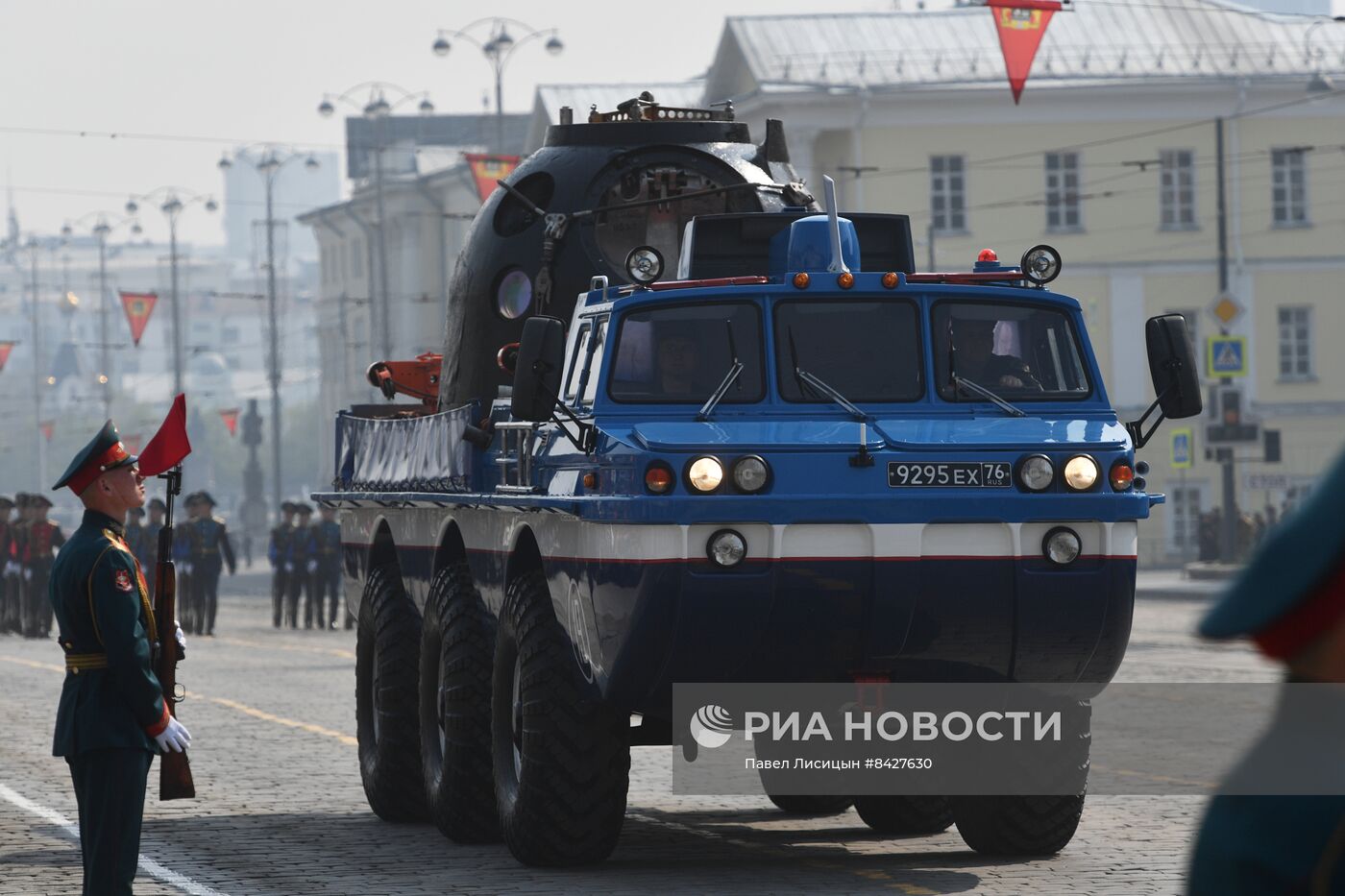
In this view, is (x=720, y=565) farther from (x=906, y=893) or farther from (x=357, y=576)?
(x=357, y=576)

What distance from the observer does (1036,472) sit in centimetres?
1005

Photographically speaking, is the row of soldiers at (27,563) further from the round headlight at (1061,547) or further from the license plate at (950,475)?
the round headlight at (1061,547)

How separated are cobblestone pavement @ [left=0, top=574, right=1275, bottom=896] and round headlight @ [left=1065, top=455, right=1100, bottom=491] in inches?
60.7

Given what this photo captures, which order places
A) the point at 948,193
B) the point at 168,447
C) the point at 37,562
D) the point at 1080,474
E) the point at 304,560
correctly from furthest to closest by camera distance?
the point at 948,193, the point at 304,560, the point at 37,562, the point at 1080,474, the point at 168,447

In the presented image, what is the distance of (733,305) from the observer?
10.9 meters

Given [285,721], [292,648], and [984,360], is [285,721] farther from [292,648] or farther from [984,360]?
[292,648]

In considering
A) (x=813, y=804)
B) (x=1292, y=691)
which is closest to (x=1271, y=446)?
(x=813, y=804)

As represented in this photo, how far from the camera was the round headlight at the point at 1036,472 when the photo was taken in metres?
10.0

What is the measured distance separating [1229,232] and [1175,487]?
6.43 meters

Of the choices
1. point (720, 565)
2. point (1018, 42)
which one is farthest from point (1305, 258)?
point (720, 565)

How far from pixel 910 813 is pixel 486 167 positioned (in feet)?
110

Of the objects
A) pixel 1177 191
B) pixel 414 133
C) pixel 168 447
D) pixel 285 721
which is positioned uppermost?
pixel 414 133

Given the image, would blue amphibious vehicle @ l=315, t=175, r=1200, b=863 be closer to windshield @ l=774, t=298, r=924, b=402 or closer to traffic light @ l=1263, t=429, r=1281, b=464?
windshield @ l=774, t=298, r=924, b=402

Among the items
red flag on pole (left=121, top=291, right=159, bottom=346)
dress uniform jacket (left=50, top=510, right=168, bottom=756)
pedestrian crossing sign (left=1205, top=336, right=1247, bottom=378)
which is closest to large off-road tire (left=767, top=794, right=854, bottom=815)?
dress uniform jacket (left=50, top=510, right=168, bottom=756)
